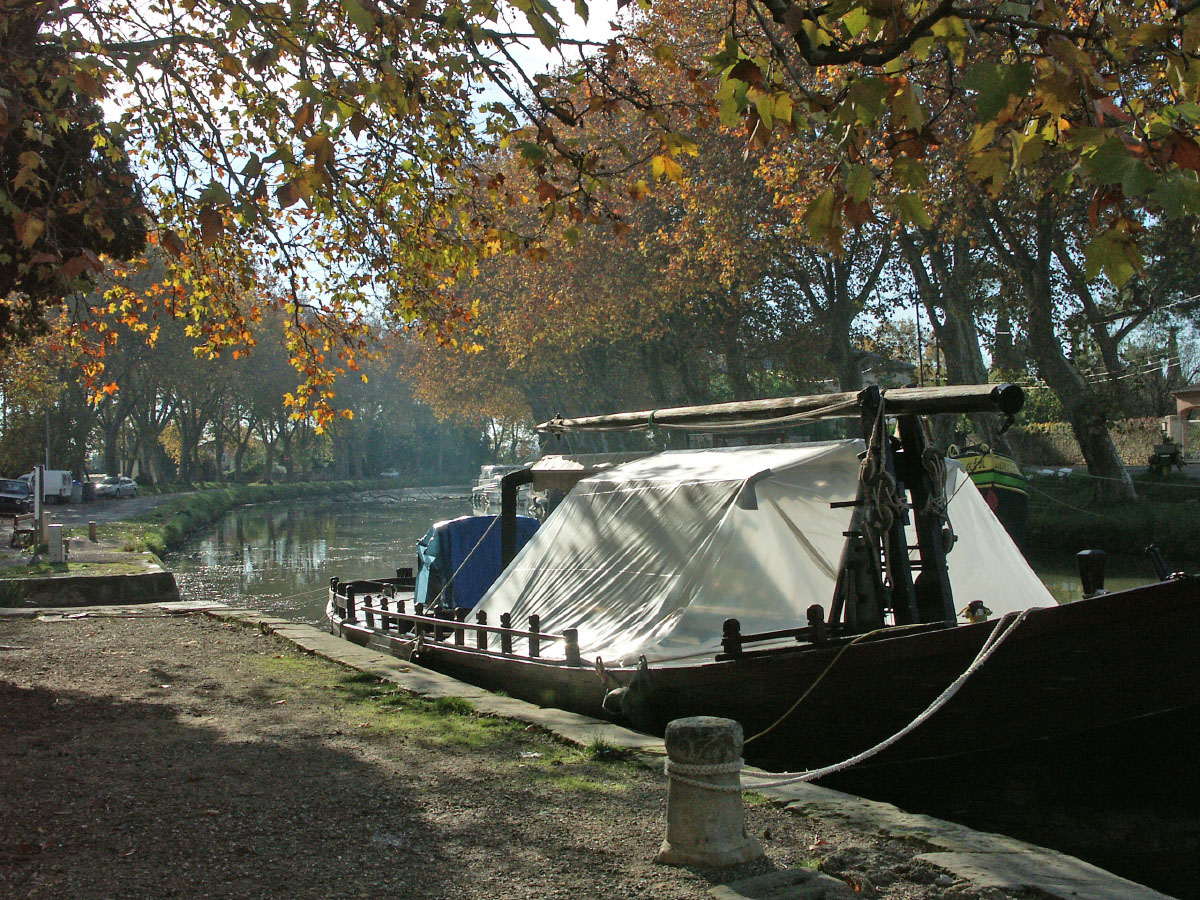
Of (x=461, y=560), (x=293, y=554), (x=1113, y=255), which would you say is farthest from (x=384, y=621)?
(x=293, y=554)

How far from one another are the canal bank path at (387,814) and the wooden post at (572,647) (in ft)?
2.21

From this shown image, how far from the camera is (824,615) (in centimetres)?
826

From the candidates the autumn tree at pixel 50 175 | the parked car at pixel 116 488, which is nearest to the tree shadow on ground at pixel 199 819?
the autumn tree at pixel 50 175

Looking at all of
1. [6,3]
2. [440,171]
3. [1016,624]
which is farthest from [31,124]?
[1016,624]

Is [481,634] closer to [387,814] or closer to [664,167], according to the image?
[387,814]

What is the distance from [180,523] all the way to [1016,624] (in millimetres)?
36977

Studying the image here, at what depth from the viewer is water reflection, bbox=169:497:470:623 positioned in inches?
915

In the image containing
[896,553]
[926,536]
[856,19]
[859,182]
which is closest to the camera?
[859,182]

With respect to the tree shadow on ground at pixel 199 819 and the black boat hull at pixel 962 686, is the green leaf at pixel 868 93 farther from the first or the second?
the tree shadow on ground at pixel 199 819

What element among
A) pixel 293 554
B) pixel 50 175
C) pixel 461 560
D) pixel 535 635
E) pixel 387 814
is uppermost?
pixel 50 175

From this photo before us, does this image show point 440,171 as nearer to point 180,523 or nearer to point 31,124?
point 31,124

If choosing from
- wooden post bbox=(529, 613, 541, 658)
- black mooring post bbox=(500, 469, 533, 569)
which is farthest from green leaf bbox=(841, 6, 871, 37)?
black mooring post bbox=(500, 469, 533, 569)

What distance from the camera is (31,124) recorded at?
7.78 metres

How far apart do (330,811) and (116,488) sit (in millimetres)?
54977
